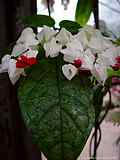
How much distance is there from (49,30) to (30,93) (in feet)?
0.52

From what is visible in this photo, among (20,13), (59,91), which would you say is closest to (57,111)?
(59,91)

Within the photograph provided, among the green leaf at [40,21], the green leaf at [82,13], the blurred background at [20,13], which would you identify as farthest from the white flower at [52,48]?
the blurred background at [20,13]

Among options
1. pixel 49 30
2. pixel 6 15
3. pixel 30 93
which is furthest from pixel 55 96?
pixel 6 15

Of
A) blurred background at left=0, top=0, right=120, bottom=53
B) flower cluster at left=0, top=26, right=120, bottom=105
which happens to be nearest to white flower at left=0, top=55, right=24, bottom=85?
flower cluster at left=0, top=26, right=120, bottom=105

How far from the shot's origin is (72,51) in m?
0.77

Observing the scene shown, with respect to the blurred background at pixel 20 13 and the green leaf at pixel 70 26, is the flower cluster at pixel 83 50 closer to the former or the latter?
the green leaf at pixel 70 26

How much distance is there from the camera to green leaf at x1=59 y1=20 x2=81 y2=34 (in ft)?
2.89

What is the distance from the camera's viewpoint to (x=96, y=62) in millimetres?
782

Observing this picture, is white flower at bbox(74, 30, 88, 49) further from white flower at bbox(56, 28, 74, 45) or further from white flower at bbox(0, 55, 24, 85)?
white flower at bbox(0, 55, 24, 85)

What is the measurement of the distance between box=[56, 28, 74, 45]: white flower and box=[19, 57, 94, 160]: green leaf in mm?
60

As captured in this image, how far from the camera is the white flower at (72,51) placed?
77 cm

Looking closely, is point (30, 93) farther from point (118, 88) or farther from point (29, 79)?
point (118, 88)

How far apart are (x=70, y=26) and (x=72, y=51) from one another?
0.46ft

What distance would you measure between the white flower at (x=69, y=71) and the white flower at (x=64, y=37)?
0.09m
